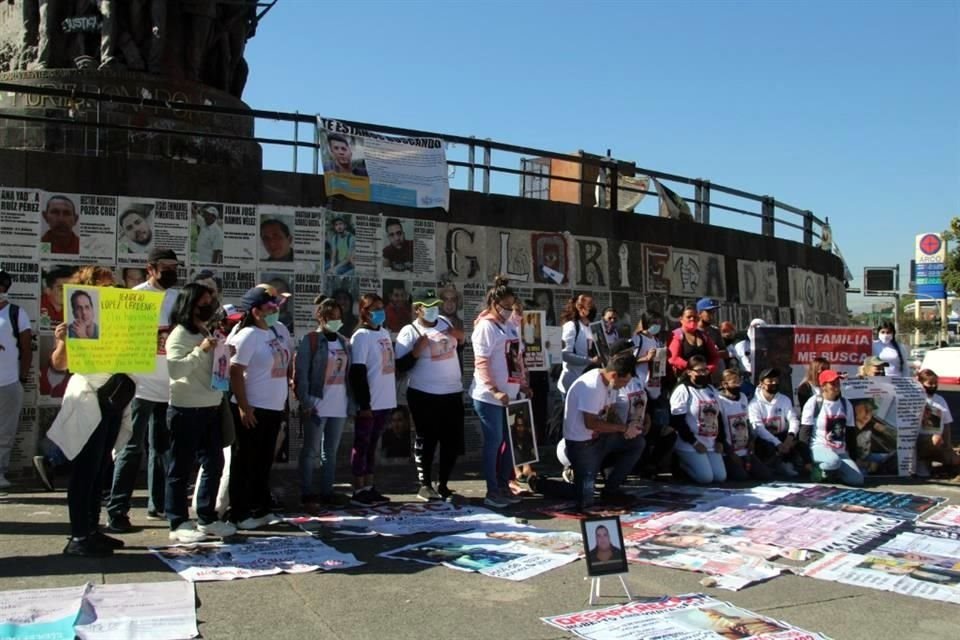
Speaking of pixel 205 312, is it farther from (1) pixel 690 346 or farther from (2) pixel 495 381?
(1) pixel 690 346

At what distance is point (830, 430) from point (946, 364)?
2647cm

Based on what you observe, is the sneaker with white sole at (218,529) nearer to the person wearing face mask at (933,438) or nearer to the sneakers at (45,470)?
the sneakers at (45,470)

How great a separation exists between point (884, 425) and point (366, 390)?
575cm

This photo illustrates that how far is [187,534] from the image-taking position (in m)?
6.00

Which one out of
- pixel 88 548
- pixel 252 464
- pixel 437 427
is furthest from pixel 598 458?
pixel 88 548

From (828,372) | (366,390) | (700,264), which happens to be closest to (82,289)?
(366,390)

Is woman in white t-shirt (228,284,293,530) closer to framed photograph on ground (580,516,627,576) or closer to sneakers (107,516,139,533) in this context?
sneakers (107,516,139,533)

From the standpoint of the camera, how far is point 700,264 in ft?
45.0

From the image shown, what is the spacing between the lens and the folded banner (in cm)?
1022

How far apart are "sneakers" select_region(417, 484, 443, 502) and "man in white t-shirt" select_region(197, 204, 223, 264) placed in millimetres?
3231

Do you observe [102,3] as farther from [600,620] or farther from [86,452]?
[600,620]

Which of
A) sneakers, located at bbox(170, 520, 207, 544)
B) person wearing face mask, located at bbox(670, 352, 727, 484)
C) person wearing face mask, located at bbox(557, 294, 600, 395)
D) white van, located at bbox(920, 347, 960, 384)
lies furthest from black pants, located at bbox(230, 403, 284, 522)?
white van, located at bbox(920, 347, 960, 384)

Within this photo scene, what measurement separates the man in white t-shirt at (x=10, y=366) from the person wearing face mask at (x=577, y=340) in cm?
502

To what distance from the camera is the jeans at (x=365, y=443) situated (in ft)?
25.4
